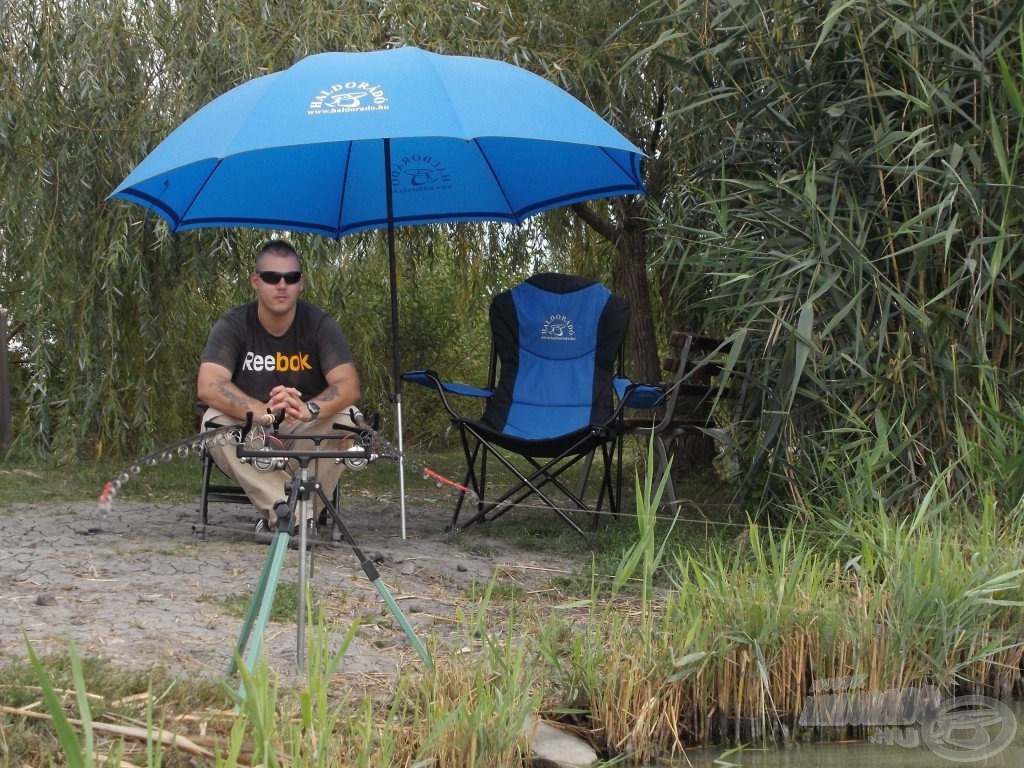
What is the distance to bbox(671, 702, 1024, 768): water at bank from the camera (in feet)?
8.89

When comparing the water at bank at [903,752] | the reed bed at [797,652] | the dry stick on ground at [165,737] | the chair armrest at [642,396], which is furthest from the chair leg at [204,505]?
the water at bank at [903,752]

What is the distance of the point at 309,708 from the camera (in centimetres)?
199

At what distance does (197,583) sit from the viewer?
3.68 meters

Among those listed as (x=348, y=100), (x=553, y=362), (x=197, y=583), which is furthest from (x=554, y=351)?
(x=197, y=583)

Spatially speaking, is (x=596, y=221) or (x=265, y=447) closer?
(x=265, y=447)

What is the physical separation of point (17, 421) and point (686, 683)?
6962 mm

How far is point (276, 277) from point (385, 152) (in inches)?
24.7

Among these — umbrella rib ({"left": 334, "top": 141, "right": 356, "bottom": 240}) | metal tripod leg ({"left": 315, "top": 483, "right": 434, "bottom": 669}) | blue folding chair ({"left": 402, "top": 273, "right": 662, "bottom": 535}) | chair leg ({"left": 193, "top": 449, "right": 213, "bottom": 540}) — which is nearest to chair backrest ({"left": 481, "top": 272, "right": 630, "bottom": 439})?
blue folding chair ({"left": 402, "top": 273, "right": 662, "bottom": 535})

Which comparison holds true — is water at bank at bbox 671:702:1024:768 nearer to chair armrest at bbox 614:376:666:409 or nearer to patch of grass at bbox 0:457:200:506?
chair armrest at bbox 614:376:666:409

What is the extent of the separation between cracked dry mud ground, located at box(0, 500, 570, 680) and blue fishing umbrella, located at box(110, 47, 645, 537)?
1.70ft

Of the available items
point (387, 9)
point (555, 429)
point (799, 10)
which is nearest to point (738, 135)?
point (799, 10)

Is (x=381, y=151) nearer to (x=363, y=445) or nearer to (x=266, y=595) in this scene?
(x=363, y=445)

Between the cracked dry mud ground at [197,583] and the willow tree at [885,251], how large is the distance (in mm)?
1023

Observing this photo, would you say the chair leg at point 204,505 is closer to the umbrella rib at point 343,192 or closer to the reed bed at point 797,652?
the umbrella rib at point 343,192
